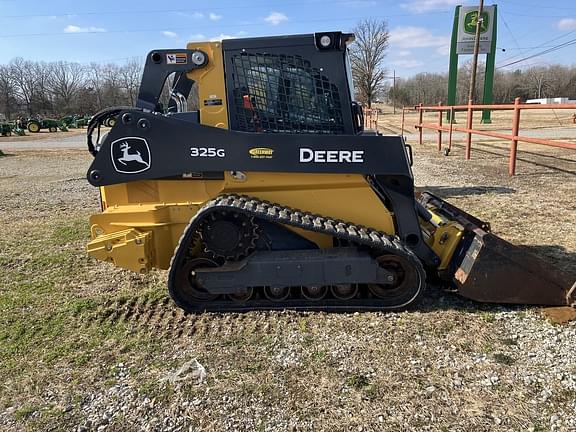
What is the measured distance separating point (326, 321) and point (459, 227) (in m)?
1.57

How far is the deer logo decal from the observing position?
162 inches

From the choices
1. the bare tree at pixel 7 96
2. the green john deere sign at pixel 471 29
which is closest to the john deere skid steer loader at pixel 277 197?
the green john deere sign at pixel 471 29

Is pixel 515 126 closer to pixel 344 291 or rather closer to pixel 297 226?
pixel 344 291

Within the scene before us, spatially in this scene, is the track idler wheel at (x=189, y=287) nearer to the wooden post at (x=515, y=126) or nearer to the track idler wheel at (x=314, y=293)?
the track idler wheel at (x=314, y=293)

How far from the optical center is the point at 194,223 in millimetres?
3979

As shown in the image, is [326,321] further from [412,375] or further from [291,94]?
[291,94]

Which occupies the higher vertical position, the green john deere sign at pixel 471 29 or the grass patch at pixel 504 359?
the green john deere sign at pixel 471 29

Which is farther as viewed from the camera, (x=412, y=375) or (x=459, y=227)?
(x=459, y=227)

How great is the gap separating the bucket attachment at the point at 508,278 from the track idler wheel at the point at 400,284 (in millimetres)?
387

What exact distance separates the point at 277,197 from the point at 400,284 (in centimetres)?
135

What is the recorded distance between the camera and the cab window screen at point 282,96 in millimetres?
4156

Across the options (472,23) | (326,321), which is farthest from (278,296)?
(472,23)

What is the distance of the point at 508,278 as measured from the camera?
4.01m

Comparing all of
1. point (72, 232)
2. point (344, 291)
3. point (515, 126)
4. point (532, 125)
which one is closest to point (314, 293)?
point (344, 291)
